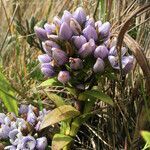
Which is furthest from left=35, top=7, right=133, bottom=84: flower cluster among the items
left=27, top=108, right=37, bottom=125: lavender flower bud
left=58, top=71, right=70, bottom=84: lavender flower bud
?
left=27, top=108, right=37, bottom=125: lavender flower bud

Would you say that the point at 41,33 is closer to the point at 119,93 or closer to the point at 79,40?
A: the point at 79,40

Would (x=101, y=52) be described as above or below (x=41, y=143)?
above

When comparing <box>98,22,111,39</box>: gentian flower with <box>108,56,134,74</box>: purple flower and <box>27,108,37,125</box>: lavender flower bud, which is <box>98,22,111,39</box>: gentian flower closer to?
<box>108,56,134,74</box>: purple flower

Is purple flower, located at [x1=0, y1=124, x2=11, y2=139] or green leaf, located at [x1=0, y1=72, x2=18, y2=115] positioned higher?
green leaf, located at [x1=0, y1=72, x2=18, y2=115]

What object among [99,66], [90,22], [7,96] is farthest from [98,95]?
[7,96]

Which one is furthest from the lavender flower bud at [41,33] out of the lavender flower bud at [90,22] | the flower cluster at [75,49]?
the lavender flower bud at [90,22]

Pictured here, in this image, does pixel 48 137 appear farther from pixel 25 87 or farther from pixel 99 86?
pixel 25 87

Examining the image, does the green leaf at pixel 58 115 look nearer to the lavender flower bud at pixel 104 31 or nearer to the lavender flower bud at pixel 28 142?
the lavender flower bud at pixel 28 142
